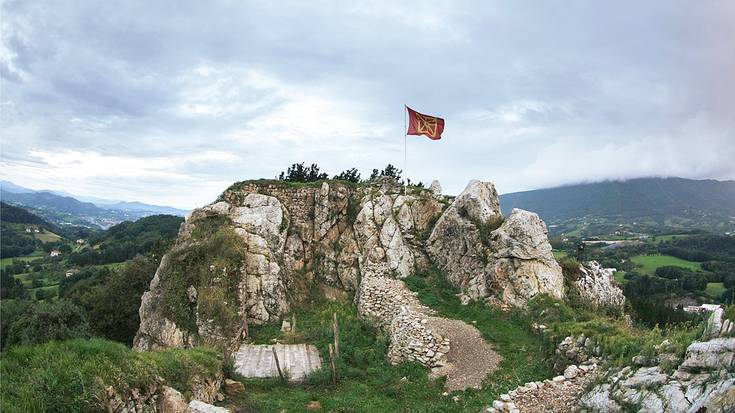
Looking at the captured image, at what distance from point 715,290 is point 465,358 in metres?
98.3

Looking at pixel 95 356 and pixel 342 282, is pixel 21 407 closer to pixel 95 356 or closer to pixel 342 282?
pixel 95 356

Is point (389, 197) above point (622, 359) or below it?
above

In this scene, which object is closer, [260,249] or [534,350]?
[534,350]

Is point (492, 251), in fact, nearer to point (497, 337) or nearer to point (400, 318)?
point (497, 337)

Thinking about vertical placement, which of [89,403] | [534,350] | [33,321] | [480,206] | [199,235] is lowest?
[33,321]

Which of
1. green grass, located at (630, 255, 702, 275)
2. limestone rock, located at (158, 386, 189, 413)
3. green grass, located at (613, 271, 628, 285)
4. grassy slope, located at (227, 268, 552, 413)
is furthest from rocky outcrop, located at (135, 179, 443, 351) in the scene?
green grass, located at (630, 255, 702, 275)

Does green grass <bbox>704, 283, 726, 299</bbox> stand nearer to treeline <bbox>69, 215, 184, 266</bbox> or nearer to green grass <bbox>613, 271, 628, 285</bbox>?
green grass <bbox>613, 271, 628, 285</bbox>

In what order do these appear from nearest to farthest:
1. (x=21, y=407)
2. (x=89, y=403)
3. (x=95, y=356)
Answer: (x=21, y=407)
(x=89, y=403)
(x=95, y=356)

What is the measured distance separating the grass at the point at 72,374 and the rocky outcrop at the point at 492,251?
56.1ft

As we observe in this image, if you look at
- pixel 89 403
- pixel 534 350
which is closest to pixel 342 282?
pixel 534 350

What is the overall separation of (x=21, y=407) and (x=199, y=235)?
20.7m

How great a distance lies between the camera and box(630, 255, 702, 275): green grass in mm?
103925

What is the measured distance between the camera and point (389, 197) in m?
31.9

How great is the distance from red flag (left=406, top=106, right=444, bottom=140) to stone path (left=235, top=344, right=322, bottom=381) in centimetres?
1631
